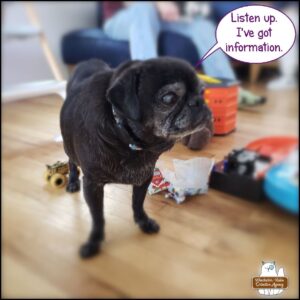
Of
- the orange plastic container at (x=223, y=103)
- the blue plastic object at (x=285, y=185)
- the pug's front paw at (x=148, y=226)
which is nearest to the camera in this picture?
the blue plastic object at (x=285, y=185)

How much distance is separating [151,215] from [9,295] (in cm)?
22

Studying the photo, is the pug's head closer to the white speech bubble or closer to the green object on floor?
the white speech bubble

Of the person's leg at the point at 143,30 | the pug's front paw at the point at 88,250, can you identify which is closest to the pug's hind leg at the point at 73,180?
the pug's front paw at the point at 88,250

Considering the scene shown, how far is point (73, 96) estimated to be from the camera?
53 cm

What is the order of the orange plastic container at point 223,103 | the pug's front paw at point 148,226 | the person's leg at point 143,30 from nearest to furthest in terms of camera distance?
the pug's front paw at point 148,226 → the orange plastic container at point 223,103 → the person's leg at point 143,30

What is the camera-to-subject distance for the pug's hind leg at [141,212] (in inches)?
19.9

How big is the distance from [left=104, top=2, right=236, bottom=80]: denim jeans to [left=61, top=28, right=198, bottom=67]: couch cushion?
0.07 feet

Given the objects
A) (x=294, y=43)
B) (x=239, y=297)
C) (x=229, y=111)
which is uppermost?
(x=294, y=43)

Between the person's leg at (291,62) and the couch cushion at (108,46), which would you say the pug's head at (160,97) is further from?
the couch cushion at (108,46)

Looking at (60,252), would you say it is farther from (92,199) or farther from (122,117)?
(122,117)

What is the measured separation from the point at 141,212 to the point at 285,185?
0.22m

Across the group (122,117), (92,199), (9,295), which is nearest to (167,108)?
(122,117)

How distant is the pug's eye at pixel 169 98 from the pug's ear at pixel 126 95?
4 cm

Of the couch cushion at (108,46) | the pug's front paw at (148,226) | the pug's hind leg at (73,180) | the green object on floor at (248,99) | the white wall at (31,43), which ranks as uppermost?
the white wall at (31,43)
